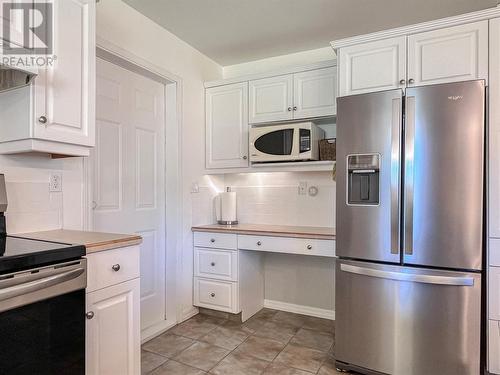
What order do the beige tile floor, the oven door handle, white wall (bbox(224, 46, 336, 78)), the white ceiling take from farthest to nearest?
Result: white wall (bbox(224, 46, 336, 78)), the white ceiling, the beige tile floor, the oven door handle

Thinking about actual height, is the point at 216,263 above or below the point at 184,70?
below

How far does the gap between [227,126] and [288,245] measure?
1272 millimetres

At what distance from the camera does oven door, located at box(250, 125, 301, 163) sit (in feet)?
8.87

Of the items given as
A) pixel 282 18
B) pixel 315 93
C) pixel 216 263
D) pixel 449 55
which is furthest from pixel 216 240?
pixel 449 55

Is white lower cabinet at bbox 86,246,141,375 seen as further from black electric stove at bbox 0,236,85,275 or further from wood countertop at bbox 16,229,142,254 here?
black electric stove at bbox 0,236,85,275

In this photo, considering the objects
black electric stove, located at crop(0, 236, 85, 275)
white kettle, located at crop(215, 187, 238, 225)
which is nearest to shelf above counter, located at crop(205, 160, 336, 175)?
white kettle, located at crop(215, 187, 238, 225)

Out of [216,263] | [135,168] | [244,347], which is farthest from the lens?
[216,263]

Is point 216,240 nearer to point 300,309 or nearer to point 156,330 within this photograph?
point 156,330

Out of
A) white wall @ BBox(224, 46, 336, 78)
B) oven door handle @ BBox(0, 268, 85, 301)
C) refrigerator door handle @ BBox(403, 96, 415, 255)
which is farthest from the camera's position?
white wall @ BBox(224, 46, 336, 78)

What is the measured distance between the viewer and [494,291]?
1.77 metres

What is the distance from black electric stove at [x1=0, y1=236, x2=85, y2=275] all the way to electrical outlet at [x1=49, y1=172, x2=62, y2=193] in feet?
1.38

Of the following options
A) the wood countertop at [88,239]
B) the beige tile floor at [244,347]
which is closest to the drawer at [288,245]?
the beige tile floor at [244,347]

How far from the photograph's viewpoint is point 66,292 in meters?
1.27

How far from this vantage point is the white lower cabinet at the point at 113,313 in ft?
4.84
